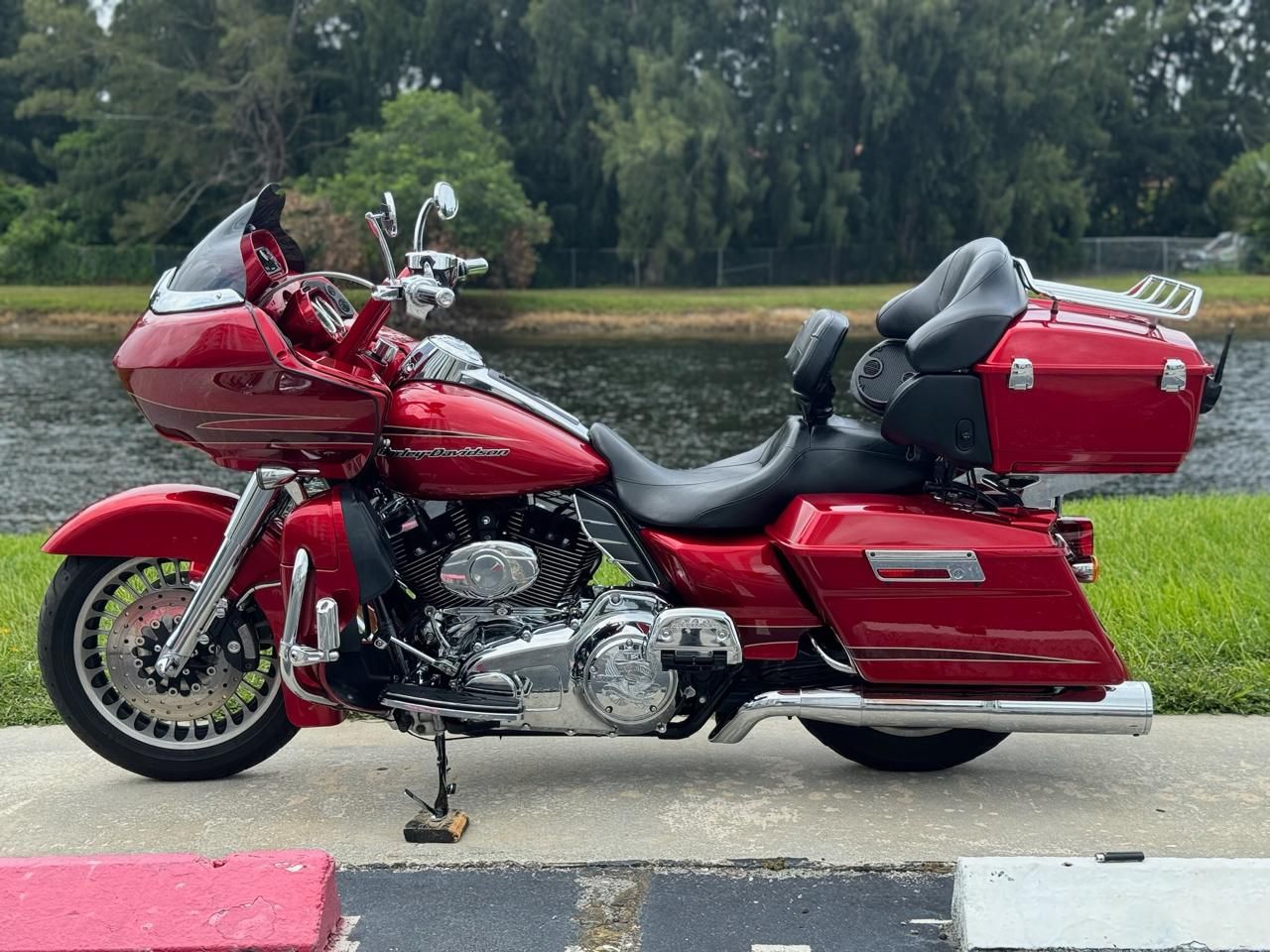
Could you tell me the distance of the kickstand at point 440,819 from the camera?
12.9ft

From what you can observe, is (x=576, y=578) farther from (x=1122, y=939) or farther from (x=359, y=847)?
(x=1122, y=939)

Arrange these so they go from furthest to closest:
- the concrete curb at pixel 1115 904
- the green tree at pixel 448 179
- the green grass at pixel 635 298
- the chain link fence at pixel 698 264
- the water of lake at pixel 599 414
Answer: the chain link fence at pixel 698 264
the green tree at pixel 448 179
the green grass at pixel 635 298
the water of lake at pixel 599 414
the concrete curb at pixel 1115 904

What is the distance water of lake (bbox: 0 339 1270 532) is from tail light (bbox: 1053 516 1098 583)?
687 centimetres

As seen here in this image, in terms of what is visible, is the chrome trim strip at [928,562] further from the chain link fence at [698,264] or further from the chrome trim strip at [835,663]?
the chain link fence at [698,264]

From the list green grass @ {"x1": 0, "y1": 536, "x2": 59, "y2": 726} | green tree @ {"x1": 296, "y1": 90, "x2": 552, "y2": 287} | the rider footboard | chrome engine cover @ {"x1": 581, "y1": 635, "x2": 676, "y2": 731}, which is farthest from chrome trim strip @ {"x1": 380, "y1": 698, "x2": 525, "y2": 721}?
green tree @ {"x1": 296, "y1": 90, "x2": 552, "y2": 287}

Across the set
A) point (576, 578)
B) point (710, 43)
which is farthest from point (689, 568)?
point (710, 43)

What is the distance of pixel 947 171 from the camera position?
162 feet

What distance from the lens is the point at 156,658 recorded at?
170 inches

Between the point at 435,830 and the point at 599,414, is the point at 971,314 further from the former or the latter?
the point at 599,414

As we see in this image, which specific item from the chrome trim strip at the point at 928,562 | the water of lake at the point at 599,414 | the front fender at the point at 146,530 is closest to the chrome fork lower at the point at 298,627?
the front fender at the point at 146,530

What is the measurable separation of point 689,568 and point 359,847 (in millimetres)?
1183

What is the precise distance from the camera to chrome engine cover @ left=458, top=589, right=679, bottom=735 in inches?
158

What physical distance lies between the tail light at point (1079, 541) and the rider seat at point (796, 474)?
1.40 ft

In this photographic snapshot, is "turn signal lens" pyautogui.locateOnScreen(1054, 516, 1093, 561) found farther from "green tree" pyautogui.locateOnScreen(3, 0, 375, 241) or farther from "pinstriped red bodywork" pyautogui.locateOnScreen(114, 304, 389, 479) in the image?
"green tree" pyautogui.locateOnScreen(3, 0, 375, 241)
